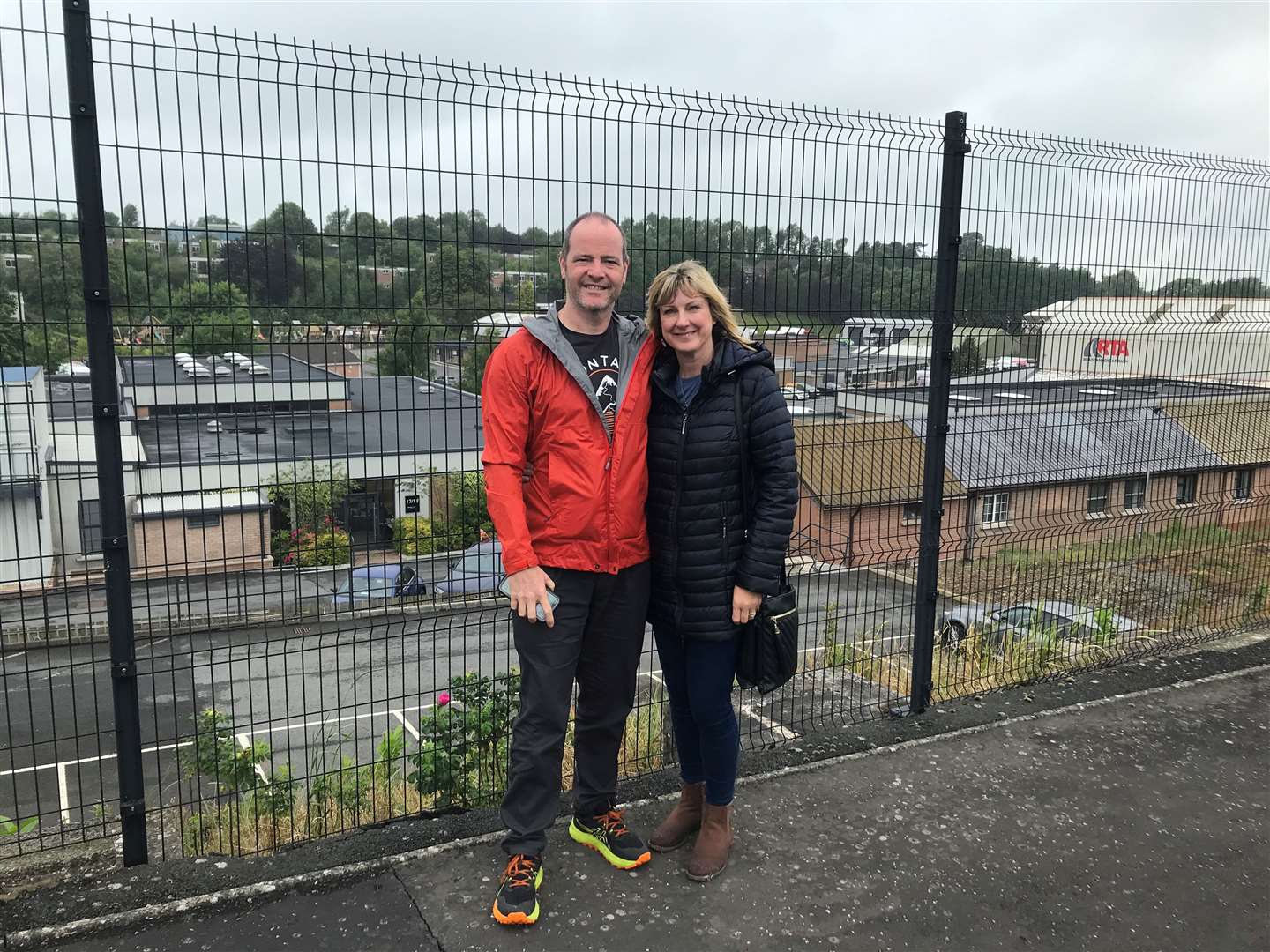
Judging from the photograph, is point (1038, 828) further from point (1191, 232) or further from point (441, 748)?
point (1191, 232)

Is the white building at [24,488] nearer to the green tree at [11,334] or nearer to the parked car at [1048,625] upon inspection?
the green tree at [11,334]

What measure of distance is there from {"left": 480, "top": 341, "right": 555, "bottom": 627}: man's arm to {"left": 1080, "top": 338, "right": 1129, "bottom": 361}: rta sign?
3261 millimetres

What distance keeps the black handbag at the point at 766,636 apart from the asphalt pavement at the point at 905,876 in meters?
0.72

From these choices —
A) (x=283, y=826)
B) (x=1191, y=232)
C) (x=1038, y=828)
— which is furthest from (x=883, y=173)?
(x=283, y=826)

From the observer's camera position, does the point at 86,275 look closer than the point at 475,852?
Yes

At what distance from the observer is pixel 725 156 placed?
3592 millimetres

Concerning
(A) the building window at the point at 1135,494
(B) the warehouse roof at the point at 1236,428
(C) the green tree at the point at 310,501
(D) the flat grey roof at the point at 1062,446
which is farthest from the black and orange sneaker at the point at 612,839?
(B) the warehouse roof at the point at 1236,428

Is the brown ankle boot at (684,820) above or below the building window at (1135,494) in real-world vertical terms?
below

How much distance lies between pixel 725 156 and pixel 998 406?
1979 mm

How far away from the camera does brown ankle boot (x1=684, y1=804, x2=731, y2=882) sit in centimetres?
298

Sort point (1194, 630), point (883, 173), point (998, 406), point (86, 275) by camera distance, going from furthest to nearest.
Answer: point (1194, 630) → point (998, 406) → point (883, 173) → point (86, 275)

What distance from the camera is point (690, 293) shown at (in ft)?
9.02

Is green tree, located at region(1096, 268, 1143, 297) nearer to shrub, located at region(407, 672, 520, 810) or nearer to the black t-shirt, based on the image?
the black t-shirt

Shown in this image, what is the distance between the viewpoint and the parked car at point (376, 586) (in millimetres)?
3346
